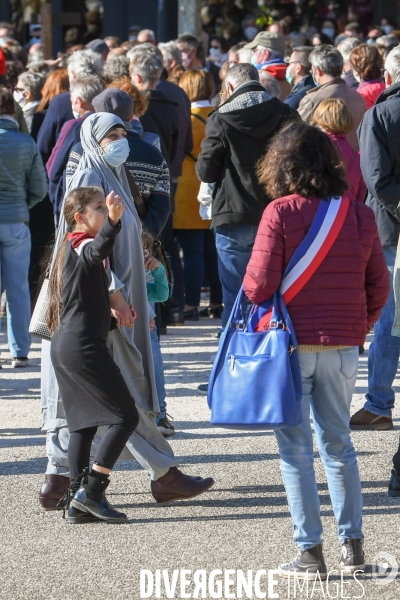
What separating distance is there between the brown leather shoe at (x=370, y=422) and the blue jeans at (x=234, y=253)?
1274 mm

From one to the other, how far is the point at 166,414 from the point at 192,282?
3.46 metres

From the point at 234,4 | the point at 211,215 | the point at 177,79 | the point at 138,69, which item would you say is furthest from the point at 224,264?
the point at 234,4

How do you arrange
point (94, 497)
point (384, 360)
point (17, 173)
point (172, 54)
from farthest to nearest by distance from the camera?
point (172, 54) → point (17, 173) → point (384, 360) → point (94, 497)

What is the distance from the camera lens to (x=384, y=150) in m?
6.07

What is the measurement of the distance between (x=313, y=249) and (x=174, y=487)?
5.31 ft

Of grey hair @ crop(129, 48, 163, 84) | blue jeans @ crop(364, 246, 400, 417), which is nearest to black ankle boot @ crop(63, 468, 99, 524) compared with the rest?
blue jeans @ crop(364, 246, 400, 417)

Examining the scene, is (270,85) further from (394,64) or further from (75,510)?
(75,510)

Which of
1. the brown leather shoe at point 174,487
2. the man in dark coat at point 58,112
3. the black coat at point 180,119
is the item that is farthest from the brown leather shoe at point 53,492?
the black coat at point 180,119

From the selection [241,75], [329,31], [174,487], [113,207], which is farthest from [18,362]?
[329,31]

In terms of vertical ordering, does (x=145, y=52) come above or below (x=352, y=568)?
above

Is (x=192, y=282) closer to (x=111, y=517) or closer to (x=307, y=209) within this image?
(x=111, y=517)

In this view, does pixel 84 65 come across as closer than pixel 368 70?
Yes

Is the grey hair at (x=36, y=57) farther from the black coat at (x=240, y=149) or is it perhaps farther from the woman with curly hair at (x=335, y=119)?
the woman with curly hair at (x=335, y=119)

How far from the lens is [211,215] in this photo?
7.39 m
